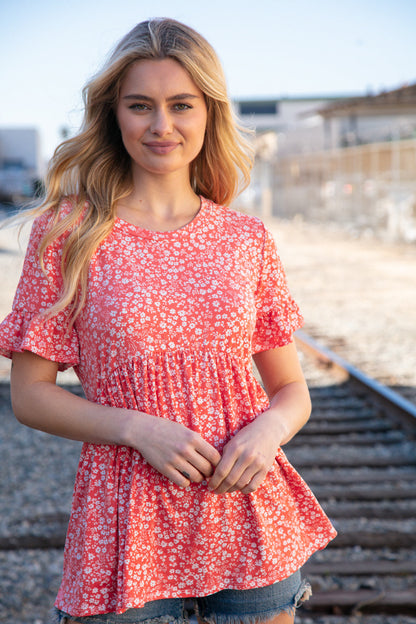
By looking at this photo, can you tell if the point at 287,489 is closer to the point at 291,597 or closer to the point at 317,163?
the point at 291,597

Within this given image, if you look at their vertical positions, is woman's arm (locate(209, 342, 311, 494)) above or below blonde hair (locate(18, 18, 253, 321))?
below

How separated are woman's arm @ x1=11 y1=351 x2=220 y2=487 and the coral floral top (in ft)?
0.18

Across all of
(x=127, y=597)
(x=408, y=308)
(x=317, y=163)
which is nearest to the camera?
(x=127, y=597)

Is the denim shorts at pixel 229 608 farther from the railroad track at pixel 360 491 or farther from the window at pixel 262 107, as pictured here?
the window at pixel 262 107

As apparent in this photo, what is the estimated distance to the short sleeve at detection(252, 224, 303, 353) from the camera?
1886mm

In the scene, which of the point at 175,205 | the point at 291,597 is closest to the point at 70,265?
the point at 175,205

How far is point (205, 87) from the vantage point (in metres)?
1.78

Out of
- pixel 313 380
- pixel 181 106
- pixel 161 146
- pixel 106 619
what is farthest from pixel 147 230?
pixel 313 380

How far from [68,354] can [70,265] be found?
22 cm

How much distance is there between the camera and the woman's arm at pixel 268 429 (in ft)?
5.31

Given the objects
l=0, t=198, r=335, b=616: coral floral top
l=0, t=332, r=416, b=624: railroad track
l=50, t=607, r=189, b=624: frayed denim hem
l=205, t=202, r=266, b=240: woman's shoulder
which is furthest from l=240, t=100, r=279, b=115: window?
l=50, t=607, r=189, b=624: frayed denim hem

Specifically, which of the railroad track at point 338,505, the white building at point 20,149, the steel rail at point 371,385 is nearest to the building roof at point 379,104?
the white building at point 20,149

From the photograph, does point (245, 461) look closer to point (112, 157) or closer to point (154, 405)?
point (154, 405)

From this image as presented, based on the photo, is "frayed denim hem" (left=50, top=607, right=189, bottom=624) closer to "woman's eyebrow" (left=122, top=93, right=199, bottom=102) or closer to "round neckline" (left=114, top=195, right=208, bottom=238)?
"round neckline" (left=114, top=195, right=208, bottom=238)
